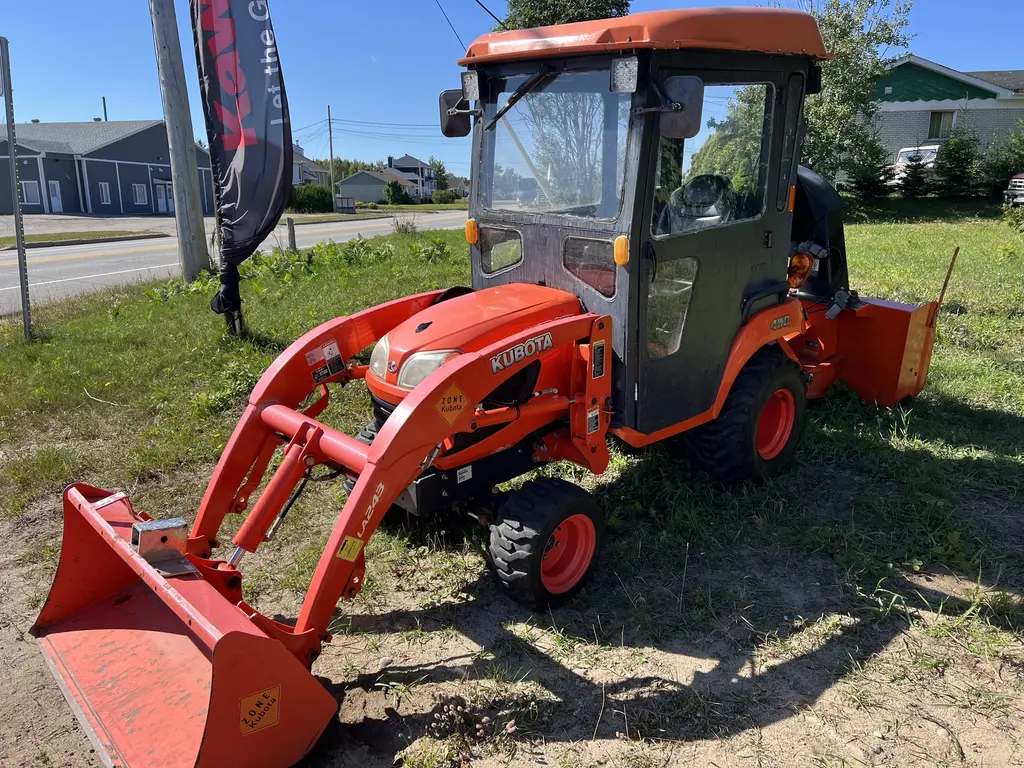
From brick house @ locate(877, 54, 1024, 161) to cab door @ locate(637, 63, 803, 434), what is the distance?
26.7 metres

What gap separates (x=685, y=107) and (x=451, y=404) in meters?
1.51

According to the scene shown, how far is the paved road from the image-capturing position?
1274 cm

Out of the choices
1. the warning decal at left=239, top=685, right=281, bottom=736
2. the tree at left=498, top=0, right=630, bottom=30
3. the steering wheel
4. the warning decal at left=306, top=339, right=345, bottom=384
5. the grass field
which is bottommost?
the grass field

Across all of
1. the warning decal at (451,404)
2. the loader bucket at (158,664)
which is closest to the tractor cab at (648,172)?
the warning decal at (451,404)

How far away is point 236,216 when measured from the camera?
276 inches

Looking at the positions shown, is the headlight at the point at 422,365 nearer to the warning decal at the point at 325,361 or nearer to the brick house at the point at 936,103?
the warning decal at the point at 325,361

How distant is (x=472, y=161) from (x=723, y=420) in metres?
1.91

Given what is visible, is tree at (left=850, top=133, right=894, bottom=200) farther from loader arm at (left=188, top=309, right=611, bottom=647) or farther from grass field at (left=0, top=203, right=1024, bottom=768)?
loader arm at (left=188, top=309, right=611, bottom=647)

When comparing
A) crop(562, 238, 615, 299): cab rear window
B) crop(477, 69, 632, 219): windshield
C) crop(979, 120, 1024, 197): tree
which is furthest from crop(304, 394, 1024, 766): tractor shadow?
crop(979, 120, 1024, 197): tree

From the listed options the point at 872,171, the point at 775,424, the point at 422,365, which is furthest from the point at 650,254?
the point at 872,171

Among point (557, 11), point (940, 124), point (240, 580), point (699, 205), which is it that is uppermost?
point (557, 11)

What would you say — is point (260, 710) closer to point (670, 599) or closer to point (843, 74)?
point (670, 599)

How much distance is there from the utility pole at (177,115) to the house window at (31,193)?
115 ft

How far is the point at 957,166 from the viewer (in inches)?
910
